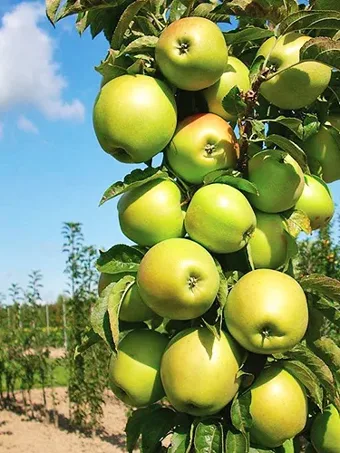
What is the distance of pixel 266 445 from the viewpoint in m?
1.26

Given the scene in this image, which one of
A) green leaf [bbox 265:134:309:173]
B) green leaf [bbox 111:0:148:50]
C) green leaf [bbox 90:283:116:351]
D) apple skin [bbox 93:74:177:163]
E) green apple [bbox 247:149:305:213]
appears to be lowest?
green leaf [bbox 90:283:116:351]

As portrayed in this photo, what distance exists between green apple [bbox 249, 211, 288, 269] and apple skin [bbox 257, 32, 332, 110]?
0.27 meters

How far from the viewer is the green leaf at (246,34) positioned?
Result: 134cm

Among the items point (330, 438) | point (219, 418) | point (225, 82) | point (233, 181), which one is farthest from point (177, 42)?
point (330, 438)

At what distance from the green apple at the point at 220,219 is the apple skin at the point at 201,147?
7 centimetres

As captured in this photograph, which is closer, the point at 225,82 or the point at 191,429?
the point at 191,429

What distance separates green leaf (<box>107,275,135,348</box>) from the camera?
122 centimetres

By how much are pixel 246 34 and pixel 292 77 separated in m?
0.19

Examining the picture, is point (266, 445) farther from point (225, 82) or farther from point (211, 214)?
point (225, 82)

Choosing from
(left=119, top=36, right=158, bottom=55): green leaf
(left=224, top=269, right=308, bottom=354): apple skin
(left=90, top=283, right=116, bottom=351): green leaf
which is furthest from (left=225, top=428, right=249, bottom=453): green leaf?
(left=119, top=36, right=158, bottom=55): green leaf

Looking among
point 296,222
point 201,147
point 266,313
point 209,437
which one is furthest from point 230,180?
point 209,437

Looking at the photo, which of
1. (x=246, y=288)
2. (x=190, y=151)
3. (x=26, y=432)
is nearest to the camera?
(x=246, y=288)

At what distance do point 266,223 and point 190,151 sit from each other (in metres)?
0.24

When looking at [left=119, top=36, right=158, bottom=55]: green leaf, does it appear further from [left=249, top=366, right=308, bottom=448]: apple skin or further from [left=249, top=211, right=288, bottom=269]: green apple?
[left=249, top=366, right=308, bottom=448]: apple skin
